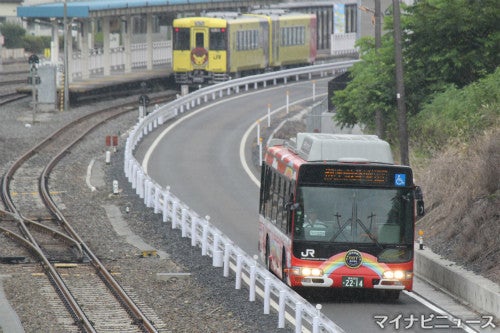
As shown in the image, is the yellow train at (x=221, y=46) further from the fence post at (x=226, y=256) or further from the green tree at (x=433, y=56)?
the fence post at (x=226, y=256)

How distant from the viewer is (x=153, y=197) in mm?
34688

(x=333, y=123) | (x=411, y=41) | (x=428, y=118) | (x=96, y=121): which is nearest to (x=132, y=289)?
(x=428, y=118)

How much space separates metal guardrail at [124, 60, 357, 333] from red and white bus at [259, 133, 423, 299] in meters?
0.82

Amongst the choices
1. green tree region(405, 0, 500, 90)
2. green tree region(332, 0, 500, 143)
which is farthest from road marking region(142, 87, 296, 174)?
green tree region(405, 0, 500, 90)

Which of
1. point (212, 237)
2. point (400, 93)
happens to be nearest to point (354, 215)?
point (212, 237)

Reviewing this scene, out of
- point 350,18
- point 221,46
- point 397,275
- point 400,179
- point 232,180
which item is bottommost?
point 232,180

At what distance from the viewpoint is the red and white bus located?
21109 mm

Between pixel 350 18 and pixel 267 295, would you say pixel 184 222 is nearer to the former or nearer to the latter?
pixel 267 295

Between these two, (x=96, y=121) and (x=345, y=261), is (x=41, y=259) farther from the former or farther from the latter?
(x=96, y=121)

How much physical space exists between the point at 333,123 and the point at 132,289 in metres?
25.6

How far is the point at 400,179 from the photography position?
2116 centimetres

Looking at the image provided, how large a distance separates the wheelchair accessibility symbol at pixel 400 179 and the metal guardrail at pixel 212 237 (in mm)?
2600

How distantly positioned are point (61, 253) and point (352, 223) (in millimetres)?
8994

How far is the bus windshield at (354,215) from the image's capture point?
21.2 metres
